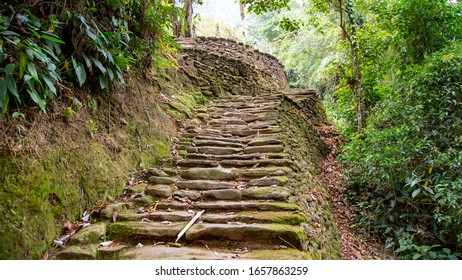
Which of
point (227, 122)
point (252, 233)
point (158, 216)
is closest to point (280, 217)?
point (252, 233)

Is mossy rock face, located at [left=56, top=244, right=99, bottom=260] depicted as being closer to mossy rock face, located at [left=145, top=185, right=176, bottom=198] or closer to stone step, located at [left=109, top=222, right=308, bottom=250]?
stone step, located at [left=109, top=222, right=308, bottom=250]

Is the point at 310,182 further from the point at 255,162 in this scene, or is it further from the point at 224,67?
the point at 224,67

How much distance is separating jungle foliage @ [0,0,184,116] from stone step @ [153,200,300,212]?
1424 mm

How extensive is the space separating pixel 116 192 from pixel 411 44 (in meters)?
5.42

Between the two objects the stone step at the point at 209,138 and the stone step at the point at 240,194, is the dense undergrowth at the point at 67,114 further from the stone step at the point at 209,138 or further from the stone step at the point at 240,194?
the stone step at the point at 240,194

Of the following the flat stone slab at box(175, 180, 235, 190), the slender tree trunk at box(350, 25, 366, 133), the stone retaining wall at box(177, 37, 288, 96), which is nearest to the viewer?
the flat stone slab at box(175, 180, 235, 190)

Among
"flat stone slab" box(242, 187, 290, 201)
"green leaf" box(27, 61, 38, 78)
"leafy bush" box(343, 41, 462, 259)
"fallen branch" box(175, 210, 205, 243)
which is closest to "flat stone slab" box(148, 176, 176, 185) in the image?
"fallen branch" box(175, 210, 205, 243)

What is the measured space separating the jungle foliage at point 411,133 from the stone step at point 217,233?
6.16 ft

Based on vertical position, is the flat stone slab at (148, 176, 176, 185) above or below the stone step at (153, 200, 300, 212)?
above

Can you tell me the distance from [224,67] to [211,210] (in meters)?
5.73

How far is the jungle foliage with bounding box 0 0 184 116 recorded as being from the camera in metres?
2.10

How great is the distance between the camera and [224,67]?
783 cm
